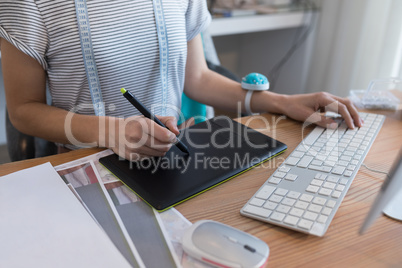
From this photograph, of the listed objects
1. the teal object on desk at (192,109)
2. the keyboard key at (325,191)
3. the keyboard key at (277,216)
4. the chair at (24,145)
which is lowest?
the chair at (24,145)

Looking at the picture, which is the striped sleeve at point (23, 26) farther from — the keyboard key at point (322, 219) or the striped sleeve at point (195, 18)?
the keyboard key at point (322, 219)

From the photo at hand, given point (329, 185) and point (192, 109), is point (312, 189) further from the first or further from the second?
point (192, 109)

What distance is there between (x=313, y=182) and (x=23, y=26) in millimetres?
576

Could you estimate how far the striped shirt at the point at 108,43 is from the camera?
0.66 meters

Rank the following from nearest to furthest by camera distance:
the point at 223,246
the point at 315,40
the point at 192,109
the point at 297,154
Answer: the point at 223,246, the point at 297,154, the point at 192,109, the point at 315,40

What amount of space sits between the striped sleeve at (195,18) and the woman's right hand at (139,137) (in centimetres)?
36

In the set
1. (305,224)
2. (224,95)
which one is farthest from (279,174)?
(224,95)

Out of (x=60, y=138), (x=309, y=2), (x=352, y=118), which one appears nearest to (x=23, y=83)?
(x=60, y=138)

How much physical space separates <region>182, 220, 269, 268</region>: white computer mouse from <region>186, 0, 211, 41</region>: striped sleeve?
1.94ft

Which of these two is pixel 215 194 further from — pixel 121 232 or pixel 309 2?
pixel 309 2

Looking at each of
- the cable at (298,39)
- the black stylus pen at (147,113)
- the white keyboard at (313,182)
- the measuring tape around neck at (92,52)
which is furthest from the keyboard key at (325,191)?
the cable at (298,39)

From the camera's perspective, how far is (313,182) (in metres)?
0.53

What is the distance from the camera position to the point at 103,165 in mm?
583

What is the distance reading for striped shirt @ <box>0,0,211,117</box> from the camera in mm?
656
